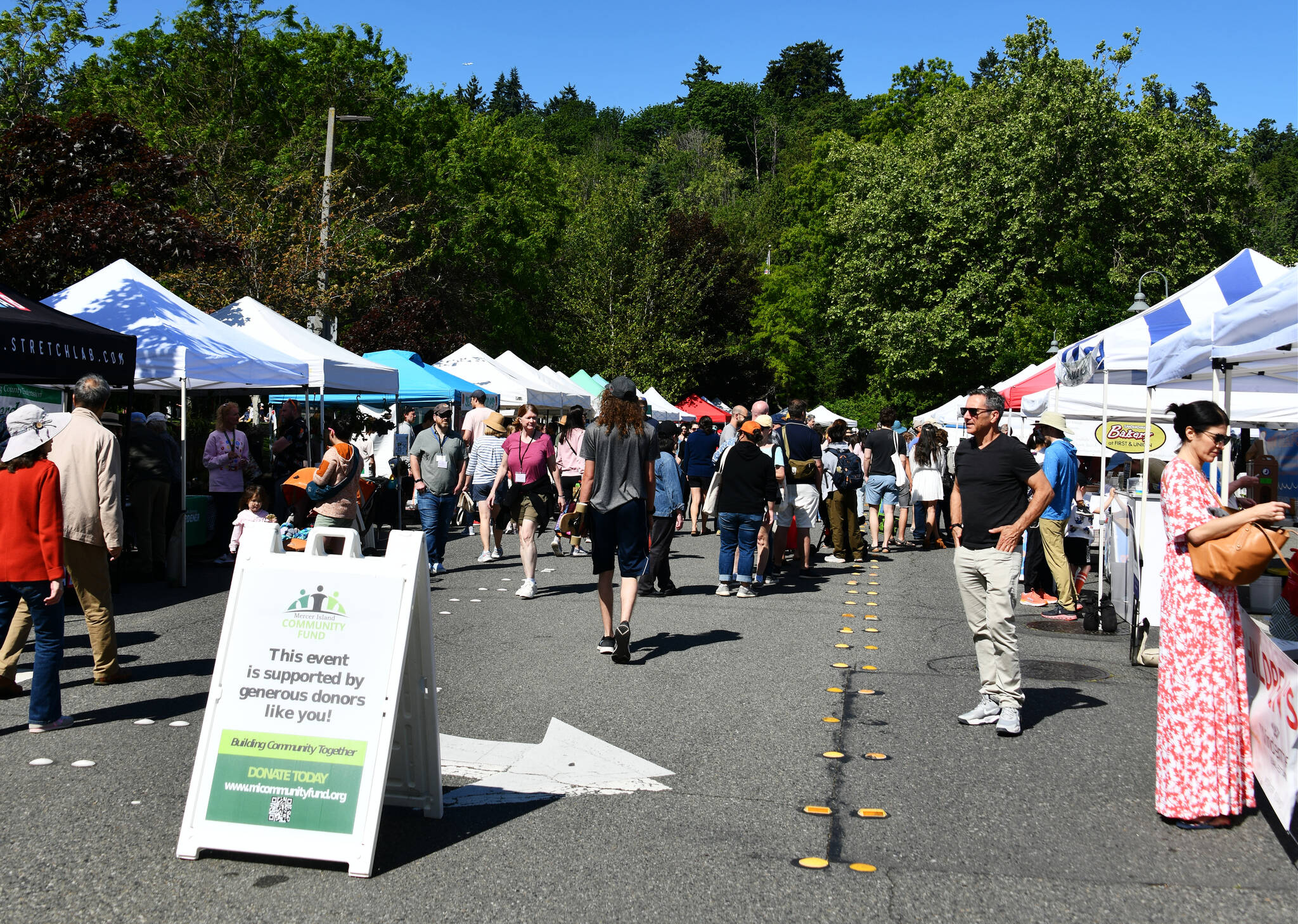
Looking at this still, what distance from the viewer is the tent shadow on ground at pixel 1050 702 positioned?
264 inches

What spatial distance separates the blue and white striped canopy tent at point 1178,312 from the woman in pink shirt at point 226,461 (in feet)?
30.4

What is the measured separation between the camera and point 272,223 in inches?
998

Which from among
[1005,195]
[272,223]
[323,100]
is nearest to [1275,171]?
[1005,195]

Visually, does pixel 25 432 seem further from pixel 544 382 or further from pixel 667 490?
pixel 544 382

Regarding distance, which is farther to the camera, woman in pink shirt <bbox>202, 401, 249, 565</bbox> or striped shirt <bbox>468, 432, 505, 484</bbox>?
woman in pink shirt <bbox>202, 401, 249, 565</bbox>

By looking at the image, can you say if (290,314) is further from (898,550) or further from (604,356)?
(604,356)

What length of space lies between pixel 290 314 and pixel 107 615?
1803 centimetres

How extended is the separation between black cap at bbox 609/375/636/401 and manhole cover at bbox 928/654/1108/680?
2.88m

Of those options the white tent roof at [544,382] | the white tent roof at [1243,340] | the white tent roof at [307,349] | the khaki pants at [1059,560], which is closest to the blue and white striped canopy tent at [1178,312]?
the white tent roof at [1243,340]

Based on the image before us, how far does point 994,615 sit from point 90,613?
5.31 meters

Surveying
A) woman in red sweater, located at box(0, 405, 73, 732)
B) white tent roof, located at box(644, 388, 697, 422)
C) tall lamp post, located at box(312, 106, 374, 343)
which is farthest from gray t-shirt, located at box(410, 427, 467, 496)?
white tent roof, located at box(644, 388, 697, 422)

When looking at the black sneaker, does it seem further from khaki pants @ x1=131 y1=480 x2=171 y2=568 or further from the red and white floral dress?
khaki pants @ x1=131 y1=480 x2=171 y2=568

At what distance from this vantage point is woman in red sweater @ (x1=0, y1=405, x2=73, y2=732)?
19.4 ft

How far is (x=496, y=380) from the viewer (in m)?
24.4
